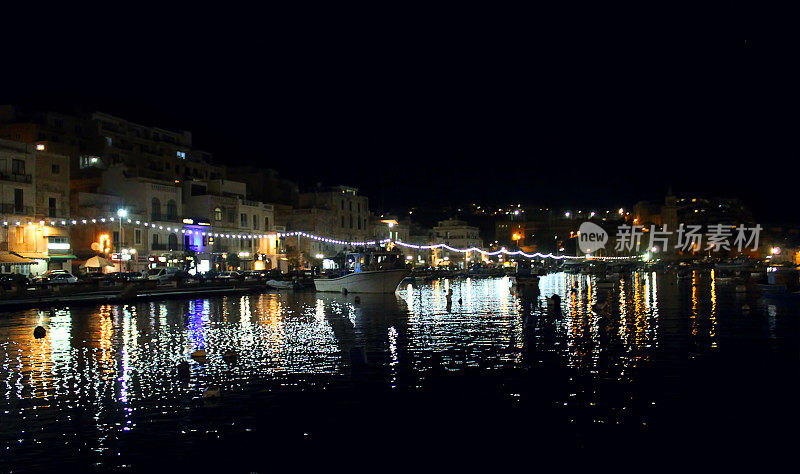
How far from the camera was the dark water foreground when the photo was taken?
1056 centimetres

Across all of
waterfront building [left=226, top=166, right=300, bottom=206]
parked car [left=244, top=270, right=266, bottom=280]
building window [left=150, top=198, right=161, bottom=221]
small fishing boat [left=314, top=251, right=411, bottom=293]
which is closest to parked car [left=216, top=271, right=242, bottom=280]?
parked car [left=244, top=270, right=266, bottom=280]

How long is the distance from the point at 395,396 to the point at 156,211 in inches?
1930

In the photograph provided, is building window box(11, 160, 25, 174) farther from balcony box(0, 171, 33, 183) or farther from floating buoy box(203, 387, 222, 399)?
floating buoy box(203, 387, 222, 399)

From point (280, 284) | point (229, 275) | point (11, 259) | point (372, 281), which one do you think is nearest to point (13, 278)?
point (11, 259)

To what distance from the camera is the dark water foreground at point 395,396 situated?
34.7 ft

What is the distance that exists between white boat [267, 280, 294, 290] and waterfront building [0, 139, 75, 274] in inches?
597

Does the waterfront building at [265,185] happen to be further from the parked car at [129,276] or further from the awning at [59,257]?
the awning at [59,257]

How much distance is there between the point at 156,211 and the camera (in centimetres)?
5812

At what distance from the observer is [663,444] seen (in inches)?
423

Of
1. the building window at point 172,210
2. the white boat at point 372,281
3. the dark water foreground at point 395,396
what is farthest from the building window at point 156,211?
the dark water foreground at point 395,396

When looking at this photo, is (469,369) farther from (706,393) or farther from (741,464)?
(741,464)

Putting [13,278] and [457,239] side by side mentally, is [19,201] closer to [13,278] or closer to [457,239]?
[13,278]

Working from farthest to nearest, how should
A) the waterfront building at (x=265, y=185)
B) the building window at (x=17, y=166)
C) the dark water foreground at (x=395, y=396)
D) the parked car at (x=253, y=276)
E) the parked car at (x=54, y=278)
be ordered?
the waterfront building at (x=265, y=185)
the parked car at (x=253, y=276)
the building window at (x=17, y=166)
the parked car at (x=54, y=278)
the dark water foreground at (x=395, y=396)

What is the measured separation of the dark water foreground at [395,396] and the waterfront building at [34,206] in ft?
80.0
